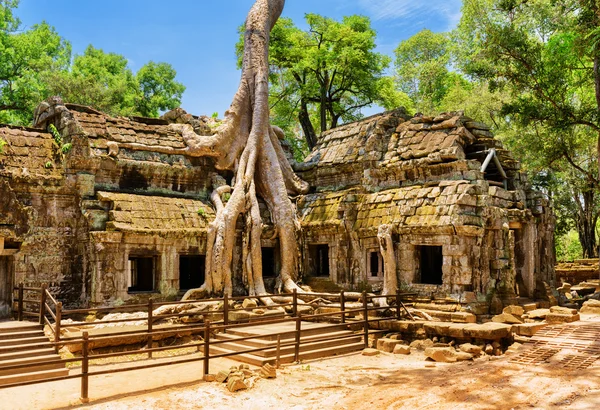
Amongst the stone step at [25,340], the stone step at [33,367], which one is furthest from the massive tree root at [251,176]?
the stone step at [33,367]

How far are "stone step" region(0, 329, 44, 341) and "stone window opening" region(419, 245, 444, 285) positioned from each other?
34.0ft

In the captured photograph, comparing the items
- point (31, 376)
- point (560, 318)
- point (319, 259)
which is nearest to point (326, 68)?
point (319, 259)

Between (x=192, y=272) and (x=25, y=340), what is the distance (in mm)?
7115

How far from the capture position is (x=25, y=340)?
9750 mm

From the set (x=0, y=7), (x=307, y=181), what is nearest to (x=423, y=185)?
(x=307, y=181)

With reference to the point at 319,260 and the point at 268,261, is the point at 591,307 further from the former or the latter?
the point at 268,261

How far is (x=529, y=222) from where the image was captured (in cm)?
1483

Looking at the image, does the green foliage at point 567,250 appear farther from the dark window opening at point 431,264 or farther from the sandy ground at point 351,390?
the sandy ground at point 351,390

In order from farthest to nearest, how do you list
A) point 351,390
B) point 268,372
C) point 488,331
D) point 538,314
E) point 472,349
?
point 538,314 < point 488,331 < point 472,349 < point 268,372 < point 351,390

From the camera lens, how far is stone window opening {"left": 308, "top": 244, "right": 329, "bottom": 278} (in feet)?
54.9

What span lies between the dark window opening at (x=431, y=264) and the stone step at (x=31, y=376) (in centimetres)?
1035

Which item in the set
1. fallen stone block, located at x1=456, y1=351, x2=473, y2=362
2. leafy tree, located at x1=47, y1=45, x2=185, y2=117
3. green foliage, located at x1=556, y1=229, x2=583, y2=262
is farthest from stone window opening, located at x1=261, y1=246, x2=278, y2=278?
green foliage, located at x1=556, y1=229, x2=583, y2=262

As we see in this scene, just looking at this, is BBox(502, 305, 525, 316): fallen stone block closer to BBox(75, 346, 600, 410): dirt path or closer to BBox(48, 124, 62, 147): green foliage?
BBox(75, 346, 600, 410): dirt path

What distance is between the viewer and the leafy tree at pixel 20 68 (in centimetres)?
2505
